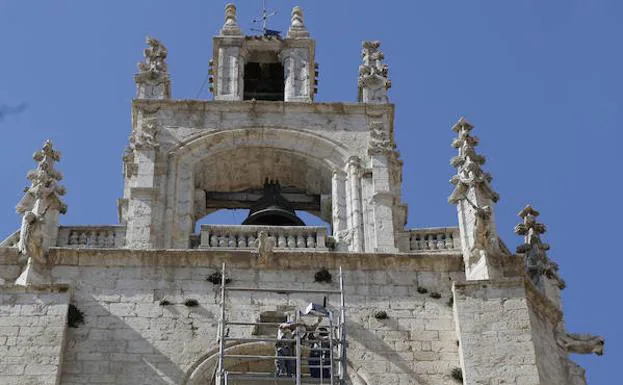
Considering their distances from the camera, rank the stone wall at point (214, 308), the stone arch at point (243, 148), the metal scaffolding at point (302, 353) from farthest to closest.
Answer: the stone arch at point (243, 148)
the stone wall at point (214, 308)
the metal scaffolding at point (302, 353)

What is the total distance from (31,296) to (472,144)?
6762 millimetres

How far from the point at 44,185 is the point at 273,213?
360 centimetres

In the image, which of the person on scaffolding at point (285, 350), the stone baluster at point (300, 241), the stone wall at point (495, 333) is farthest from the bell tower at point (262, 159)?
the person on scaffolding at point (285, 350)

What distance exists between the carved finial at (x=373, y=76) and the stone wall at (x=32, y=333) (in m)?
6.79

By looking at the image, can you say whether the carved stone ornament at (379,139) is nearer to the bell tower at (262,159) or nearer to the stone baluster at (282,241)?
the bell tower at (262,159)

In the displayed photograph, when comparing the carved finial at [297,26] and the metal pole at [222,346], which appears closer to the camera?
the metal pole at [222,346]

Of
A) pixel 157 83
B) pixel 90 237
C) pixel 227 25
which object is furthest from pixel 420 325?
pixel 227 25

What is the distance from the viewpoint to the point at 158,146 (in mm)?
25109

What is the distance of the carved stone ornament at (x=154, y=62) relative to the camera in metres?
26.6

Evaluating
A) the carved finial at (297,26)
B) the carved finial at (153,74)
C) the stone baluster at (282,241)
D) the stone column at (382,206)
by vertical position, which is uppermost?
the carved finial at (297,26)

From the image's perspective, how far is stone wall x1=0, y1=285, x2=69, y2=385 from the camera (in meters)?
20.9

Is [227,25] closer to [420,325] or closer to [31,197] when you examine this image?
[31,197]

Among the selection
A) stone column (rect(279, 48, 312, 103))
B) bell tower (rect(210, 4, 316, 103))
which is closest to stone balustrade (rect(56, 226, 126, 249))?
bell tower (rect(210, 4, 316, 103))

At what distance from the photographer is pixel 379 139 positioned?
25391 millimetres
